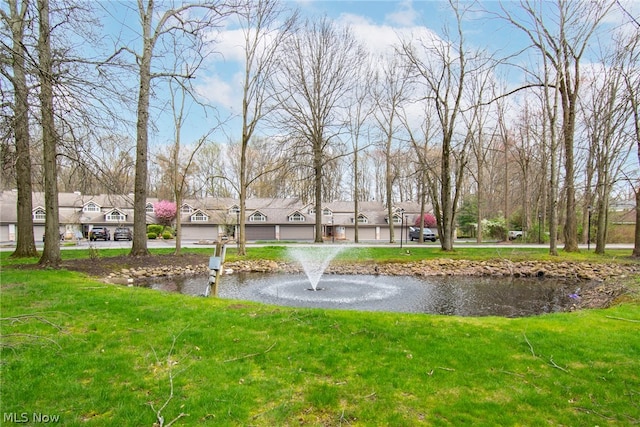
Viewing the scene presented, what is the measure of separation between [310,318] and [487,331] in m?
2.50

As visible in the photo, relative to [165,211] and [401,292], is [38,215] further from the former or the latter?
[401,292]

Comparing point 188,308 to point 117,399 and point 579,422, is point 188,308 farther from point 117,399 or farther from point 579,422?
point 579,422

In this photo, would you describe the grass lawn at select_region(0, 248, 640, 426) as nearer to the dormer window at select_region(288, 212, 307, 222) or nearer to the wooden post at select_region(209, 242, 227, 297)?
the wooden post at select_region(209, 242, 227, 297)

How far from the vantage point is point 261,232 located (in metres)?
39.4

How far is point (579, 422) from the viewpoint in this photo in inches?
111

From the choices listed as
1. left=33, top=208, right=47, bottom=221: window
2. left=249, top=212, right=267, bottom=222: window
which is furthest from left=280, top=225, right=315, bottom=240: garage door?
left=33, top=208, right=47, bottom=221: window

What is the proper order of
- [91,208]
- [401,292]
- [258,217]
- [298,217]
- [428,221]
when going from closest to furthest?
1. [401,292]
2. [91,208]
3. [258,217]
4. [298,217]
5. [428,221]

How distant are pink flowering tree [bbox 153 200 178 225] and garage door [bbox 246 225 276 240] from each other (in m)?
8.28

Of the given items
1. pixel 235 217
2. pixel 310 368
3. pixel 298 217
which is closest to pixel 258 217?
pixel 235 217

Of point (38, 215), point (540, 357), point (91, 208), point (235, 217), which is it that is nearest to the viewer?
Answer: point (540, 357)

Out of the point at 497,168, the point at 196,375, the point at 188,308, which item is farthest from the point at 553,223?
the point at 497,168

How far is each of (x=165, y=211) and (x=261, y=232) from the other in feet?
34.7

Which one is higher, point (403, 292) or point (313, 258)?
point (313, 258)

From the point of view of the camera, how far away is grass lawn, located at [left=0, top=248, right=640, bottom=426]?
287 cm
